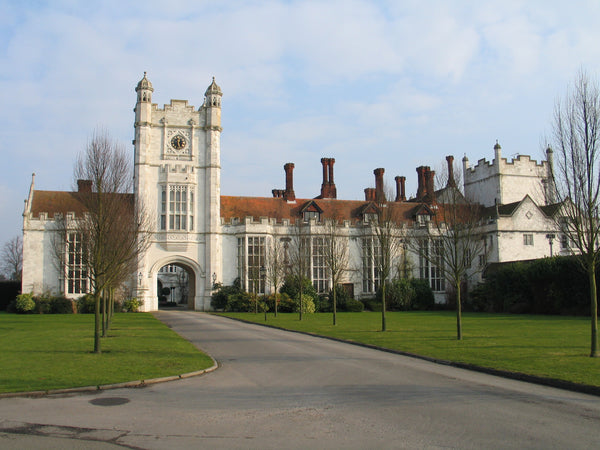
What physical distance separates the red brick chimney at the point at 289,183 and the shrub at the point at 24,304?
22328mm

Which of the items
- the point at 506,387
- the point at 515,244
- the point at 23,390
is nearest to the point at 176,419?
the point at 23,390

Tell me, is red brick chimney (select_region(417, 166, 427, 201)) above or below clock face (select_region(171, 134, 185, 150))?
below

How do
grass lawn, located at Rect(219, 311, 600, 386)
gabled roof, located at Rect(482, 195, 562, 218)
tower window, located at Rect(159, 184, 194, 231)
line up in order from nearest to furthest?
1. grass lawn, located at Rect(219, 311, 600, 386)
2. tower window, located at Rect(159, 184, 194, 231)
3. gabled roof, located at Rect(482, 195, 562, 218)

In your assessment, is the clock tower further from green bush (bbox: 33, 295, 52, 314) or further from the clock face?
green bush (bbox: 33, 295, 52, 314)

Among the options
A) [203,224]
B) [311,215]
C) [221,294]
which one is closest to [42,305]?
[221,294]

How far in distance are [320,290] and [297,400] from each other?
3741 centimetres

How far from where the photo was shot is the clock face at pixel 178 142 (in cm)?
4444

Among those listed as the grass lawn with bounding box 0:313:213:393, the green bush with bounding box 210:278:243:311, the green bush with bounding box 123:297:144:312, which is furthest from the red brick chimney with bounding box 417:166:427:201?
the grass lawn with bounding box 0:313:213:393

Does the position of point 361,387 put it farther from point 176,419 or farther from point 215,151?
point 215,151

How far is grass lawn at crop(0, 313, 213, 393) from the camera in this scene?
34.8 ft

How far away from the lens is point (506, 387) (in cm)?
1021

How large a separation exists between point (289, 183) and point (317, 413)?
42.5 metres

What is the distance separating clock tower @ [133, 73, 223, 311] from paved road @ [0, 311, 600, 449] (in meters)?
32.1

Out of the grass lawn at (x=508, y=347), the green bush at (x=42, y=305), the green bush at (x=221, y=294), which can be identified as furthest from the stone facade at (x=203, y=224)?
the grass lawn at (x=508, y=347)
